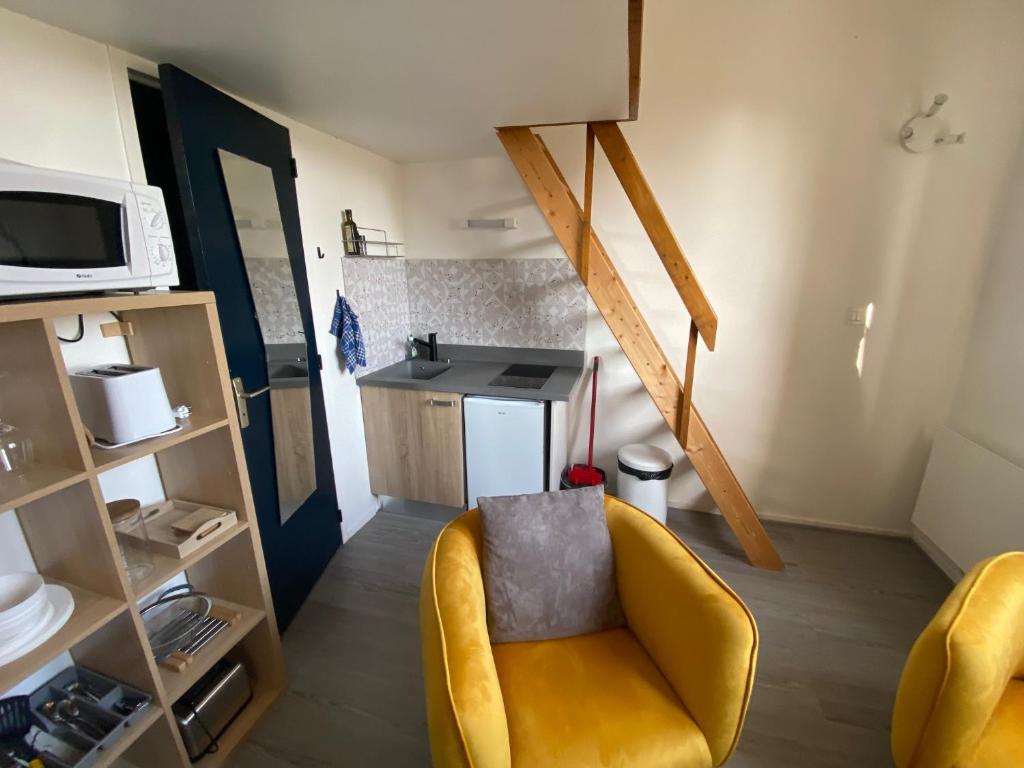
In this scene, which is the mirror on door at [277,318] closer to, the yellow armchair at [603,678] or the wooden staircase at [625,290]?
the yellow armchair at [603,678]

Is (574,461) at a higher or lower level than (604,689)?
lower

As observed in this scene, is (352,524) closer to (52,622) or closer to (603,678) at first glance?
(52,622)

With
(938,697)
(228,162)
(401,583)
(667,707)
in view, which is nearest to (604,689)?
(667,707)

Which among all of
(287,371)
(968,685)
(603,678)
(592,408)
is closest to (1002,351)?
(968,685)

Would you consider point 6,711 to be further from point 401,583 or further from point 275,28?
point 275,28

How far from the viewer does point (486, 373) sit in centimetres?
269

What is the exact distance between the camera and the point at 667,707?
106 cm

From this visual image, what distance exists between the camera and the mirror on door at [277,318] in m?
1.62

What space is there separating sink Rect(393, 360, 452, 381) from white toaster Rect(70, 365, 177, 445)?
5.17 ft

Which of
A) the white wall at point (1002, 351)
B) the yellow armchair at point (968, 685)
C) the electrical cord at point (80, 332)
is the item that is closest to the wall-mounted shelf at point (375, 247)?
the electrical cord at point (80, 332)

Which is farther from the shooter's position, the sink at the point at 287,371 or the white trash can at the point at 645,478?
the white trash can at the point at 645,478

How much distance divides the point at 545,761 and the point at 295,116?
2510 mm

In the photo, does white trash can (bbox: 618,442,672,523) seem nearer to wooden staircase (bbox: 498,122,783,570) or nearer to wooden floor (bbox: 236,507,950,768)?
wooden staircase (bbox: 498,122,783,570)

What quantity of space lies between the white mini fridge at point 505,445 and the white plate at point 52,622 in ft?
5.32
